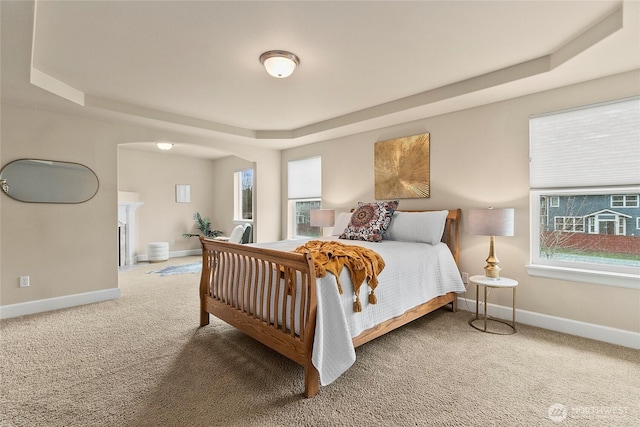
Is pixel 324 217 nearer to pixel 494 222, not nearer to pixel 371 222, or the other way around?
pixel 371 222

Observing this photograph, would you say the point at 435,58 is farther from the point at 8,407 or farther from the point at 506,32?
the point at 8,407

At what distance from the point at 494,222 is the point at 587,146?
3.34ft

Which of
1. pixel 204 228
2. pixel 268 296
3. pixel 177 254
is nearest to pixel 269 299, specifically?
pixel 268 296

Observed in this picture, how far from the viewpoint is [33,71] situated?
105 inches

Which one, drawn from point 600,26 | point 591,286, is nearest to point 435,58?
point 600,26

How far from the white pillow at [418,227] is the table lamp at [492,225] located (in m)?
0.33

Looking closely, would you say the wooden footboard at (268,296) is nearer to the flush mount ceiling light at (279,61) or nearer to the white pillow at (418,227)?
the flush mount ceiling light at (279,61)

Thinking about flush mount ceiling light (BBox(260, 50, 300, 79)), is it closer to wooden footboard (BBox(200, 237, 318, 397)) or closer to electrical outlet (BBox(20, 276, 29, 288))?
wooden footboard (BBox(200, 237, 318, 397))

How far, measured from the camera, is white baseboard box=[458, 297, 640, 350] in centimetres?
249

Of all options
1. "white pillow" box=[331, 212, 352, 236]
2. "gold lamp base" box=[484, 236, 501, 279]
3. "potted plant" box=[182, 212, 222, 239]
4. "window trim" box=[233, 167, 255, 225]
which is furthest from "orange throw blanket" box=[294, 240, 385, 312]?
"potted plant" box=[182, 212, 222, 239]

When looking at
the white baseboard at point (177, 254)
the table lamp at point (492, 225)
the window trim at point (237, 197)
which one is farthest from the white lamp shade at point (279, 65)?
the white baseboard at point (177, 254)

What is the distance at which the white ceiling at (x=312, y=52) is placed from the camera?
6.31 feet

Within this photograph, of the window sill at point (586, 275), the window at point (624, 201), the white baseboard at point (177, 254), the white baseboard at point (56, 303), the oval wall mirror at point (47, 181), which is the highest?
the oval wall mirror at point (47, 181)

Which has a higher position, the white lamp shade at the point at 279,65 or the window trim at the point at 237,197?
the white lamp shade at the point at 279,65
